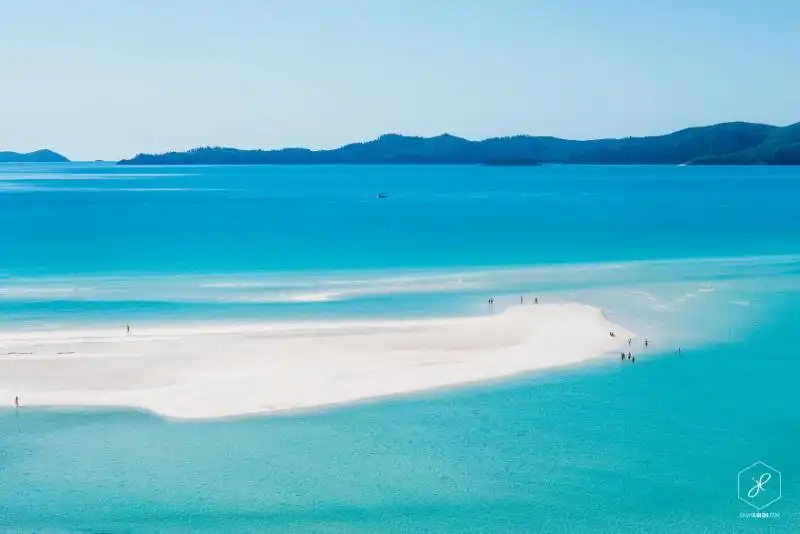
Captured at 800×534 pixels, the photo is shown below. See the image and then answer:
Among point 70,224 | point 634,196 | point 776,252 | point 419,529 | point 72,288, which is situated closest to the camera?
point 419,529

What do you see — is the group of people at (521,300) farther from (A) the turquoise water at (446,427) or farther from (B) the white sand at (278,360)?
(B) the white sand at (278,360)

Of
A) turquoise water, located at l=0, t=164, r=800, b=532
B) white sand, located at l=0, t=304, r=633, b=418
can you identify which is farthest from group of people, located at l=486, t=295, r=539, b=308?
white sand, located at l=0, t=304, r=633, b=418

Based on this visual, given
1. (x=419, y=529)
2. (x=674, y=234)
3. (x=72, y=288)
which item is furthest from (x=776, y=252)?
(x=419, y=529)

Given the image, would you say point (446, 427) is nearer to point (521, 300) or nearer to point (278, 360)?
point (278, 360)

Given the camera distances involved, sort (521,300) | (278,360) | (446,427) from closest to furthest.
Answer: (446,427)
(278,360)
(521,300)

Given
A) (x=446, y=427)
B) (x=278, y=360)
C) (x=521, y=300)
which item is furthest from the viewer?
(x=521, y=300)

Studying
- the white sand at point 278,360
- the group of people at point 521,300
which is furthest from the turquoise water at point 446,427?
the white sand at point 278,360

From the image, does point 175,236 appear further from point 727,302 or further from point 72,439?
point 72,439

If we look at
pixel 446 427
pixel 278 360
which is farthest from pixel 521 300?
pixel 446 427
